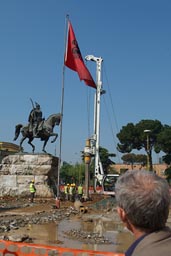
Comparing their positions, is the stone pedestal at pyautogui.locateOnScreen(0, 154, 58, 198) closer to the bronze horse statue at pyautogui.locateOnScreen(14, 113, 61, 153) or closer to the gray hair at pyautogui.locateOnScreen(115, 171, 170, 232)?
the bronze horse statue at pyautogui.locateOnScreen(14, 113, 61, 153)

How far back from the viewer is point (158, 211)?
219cm

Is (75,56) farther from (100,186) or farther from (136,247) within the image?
(136,247)

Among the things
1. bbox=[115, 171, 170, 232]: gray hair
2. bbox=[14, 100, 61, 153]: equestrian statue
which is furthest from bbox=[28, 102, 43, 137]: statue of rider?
bbox=[115, 171, 170, 232]: gray hair

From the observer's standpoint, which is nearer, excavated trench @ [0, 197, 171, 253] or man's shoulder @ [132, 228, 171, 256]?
man's shoulder @ [132, 228, 171, 256]

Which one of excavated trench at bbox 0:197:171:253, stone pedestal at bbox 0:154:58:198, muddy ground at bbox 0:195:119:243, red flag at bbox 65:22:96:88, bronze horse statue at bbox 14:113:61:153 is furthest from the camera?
bronze horse statue at bbox 14:113:61:153

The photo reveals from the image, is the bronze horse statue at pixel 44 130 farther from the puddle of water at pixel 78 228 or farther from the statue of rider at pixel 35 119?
the puddle of water at pixel 78 228

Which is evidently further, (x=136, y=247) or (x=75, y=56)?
(x=75, y=56)

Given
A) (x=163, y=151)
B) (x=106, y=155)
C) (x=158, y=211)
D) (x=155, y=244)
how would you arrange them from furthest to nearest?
(x=106, y=155)
(x=163, y=151)
(x=158, y=211)
(x=155, y=244)

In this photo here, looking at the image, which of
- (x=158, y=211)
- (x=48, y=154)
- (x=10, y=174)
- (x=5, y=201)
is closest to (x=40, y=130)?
(x=48, y=154)

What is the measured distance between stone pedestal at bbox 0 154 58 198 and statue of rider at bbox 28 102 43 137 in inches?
68.6

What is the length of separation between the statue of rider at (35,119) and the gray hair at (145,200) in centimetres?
2389

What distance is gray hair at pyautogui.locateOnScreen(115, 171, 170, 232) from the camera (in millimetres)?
2174

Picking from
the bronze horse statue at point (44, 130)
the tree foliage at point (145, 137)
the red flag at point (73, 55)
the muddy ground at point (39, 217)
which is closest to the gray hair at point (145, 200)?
the muddy ground at point (39, 217)

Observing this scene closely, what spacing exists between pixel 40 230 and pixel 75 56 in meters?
12.2
